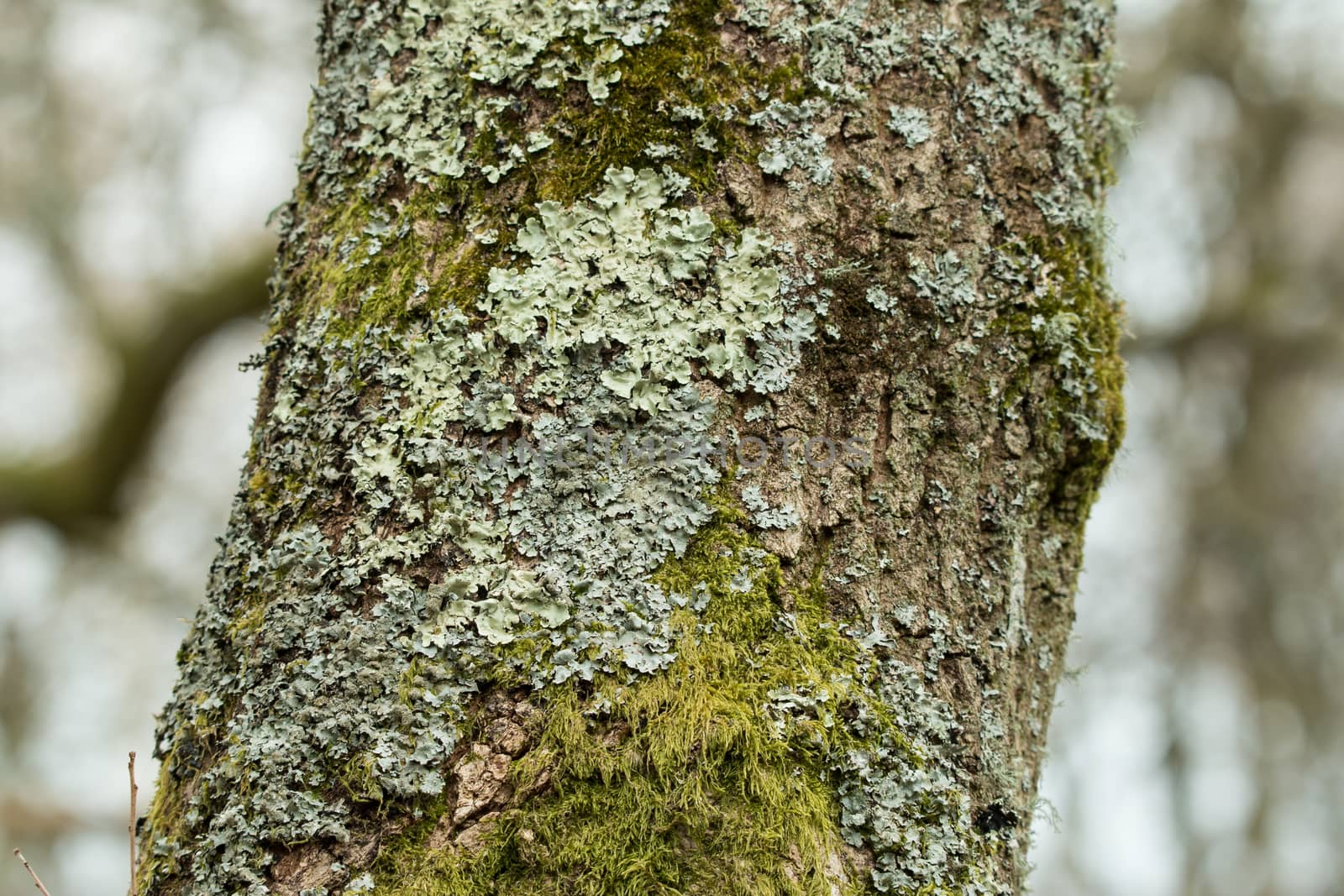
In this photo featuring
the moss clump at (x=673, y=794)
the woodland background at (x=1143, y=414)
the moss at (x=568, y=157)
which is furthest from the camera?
the woodland background at (x=1143, y=414)

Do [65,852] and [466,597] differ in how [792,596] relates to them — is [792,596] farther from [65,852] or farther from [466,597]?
[65,852]

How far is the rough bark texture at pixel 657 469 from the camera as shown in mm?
1042

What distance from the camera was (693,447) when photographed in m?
1.14

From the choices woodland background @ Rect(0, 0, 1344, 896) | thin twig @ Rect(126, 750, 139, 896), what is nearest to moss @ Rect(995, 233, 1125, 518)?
thin twig @ Rect(126, 750, 139, 896)

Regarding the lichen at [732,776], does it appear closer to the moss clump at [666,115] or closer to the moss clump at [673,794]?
the moss clump at [673,794]

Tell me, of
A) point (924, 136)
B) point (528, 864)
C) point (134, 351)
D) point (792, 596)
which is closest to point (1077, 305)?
point (924, 136)

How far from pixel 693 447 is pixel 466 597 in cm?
32

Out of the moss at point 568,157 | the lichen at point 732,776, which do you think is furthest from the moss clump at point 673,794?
the moss at point 568,157

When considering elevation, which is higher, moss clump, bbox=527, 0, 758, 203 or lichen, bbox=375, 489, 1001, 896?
moss clump, bbox=527, 0, 758, 203

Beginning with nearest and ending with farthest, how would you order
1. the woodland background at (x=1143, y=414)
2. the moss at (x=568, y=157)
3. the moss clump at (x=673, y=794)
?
the moss clump at (x=673, y=794)
the moss at (x=568, y=157)
the woodland background at (x=1143, y=414)

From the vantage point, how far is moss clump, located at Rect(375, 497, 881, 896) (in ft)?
3.29

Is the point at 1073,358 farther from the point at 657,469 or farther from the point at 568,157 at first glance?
the point at 568,157

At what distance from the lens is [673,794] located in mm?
1030

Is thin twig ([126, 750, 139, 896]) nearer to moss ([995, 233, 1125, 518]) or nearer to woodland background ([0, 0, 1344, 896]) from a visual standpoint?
moss ([995, 233, 1125, 518])
